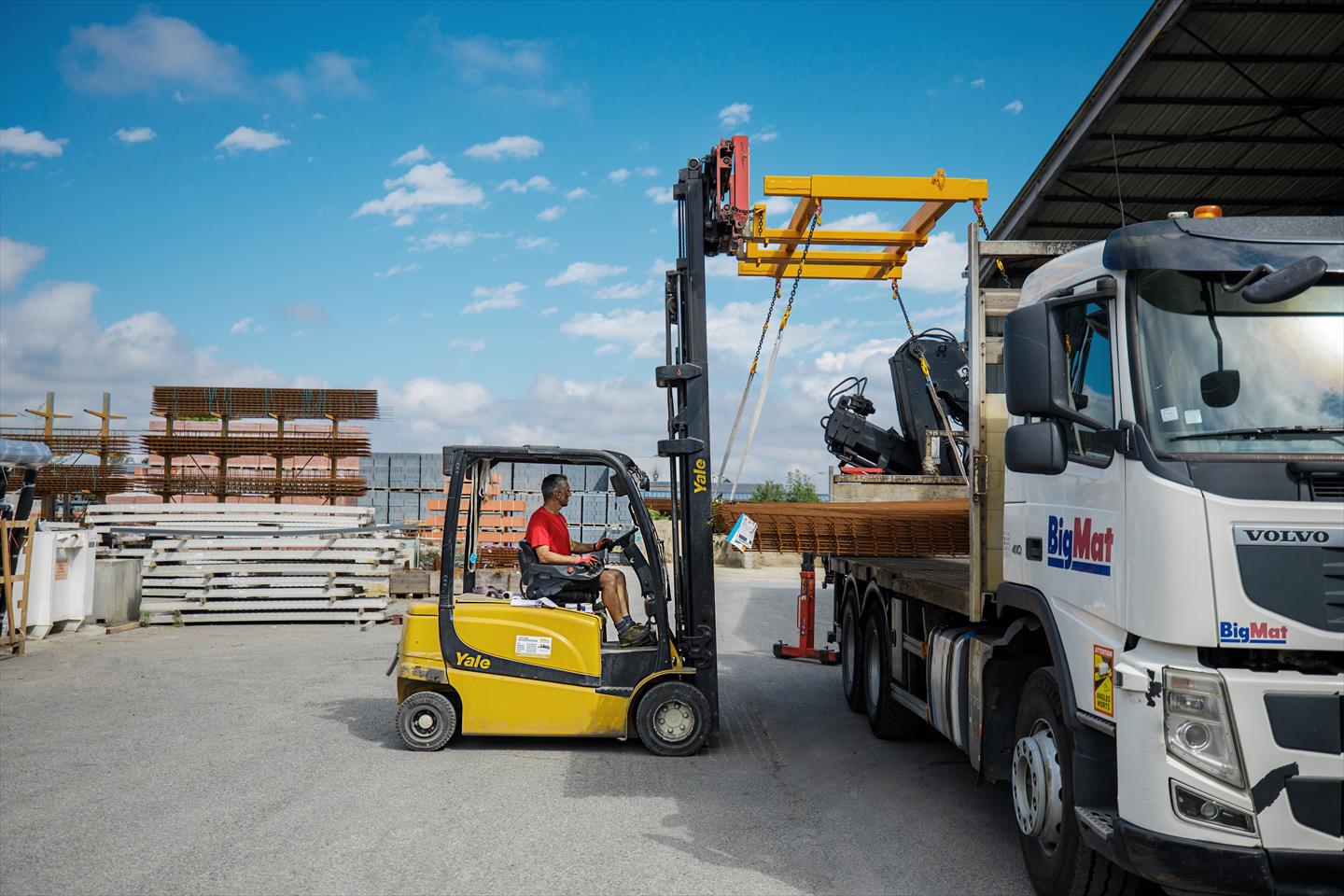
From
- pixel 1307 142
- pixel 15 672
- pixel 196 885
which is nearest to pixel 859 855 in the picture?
pixel 196 885

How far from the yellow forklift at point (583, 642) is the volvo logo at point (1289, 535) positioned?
165 inches

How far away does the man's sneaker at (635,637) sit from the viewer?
7727 mm

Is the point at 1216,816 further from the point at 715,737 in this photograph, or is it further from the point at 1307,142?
the point at 1307,142

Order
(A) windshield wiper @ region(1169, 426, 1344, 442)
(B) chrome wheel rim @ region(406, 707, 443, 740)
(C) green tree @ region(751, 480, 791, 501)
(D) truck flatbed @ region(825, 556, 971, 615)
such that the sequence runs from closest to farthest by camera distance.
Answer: (A) windshield wiper @ region(1169, 426, 1344, 442)
(D) truck flatbed @ region(825, 556, 971, 615)
(B) chrome wheel rim @ region(406, 707, 443, 740)
(C) green tree @ region(751, 480, 791, 501)

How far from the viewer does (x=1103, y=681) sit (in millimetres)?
4020

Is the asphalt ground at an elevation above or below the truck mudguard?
below

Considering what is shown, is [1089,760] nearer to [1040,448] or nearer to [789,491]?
[1040,448]

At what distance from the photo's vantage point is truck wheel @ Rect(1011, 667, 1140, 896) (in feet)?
14.3

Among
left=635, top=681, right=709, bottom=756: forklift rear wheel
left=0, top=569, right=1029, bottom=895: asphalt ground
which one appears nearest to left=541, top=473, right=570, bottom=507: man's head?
left=635, top=681, right=709, bottom=756: forklift rear wheel

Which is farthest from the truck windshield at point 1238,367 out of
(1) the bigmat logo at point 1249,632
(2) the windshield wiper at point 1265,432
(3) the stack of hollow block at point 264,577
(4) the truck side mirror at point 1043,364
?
(3) the stack of hollow block at point 264,577

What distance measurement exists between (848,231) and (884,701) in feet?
12.0

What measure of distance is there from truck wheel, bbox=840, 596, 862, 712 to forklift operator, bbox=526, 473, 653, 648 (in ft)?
7.24

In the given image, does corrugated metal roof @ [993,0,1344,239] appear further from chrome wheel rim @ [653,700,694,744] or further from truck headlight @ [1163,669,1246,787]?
truck headlight @ [1163,669,1246,787]

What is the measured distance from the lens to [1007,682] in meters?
5.32
